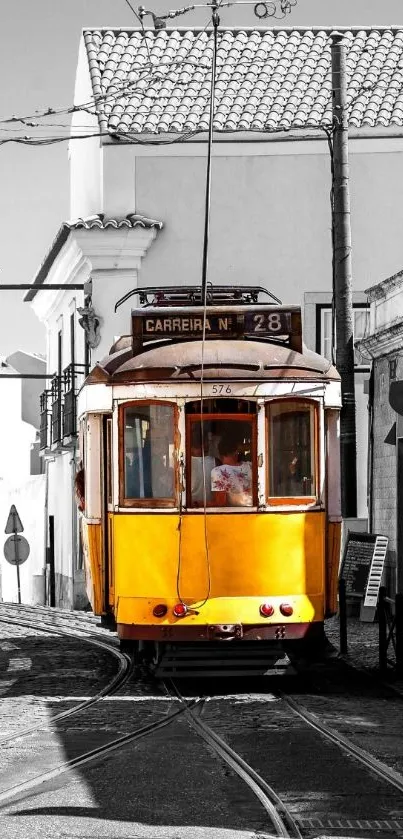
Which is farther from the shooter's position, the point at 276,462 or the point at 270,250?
the point at 270,250

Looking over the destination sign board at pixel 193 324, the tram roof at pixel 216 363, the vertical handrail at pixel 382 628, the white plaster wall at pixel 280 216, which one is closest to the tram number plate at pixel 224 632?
the vertical handrail at pixel 382 628

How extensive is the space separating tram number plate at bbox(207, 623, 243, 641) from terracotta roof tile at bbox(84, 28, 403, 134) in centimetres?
1785

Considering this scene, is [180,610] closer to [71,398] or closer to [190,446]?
[190,446]

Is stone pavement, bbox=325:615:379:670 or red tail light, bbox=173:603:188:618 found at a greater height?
red tail light, bbox=173:603:188:618

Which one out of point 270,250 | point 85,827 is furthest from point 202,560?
point 270,250

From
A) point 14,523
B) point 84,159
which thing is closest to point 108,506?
point 84,159

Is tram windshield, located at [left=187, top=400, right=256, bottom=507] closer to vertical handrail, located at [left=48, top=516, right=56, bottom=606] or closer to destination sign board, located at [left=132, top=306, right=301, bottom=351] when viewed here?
destination sign board, located at [left=132, top=306, right=301, bottom=351]

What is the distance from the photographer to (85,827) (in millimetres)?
8195

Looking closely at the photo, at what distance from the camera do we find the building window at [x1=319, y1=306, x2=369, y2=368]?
97.9 feet

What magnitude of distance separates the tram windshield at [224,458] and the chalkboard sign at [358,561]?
6257 mm

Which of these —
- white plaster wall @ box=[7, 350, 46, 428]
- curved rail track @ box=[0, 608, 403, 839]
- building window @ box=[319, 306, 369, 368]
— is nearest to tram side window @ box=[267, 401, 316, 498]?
curved rail track @ box=[0, 608, 403, 839]

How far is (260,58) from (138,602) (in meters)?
20.4

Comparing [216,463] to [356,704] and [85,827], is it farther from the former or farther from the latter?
[85,827]

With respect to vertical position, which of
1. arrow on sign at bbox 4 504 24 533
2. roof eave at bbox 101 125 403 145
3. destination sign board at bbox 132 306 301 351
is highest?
roof eave at bbox 101 125 403 145
